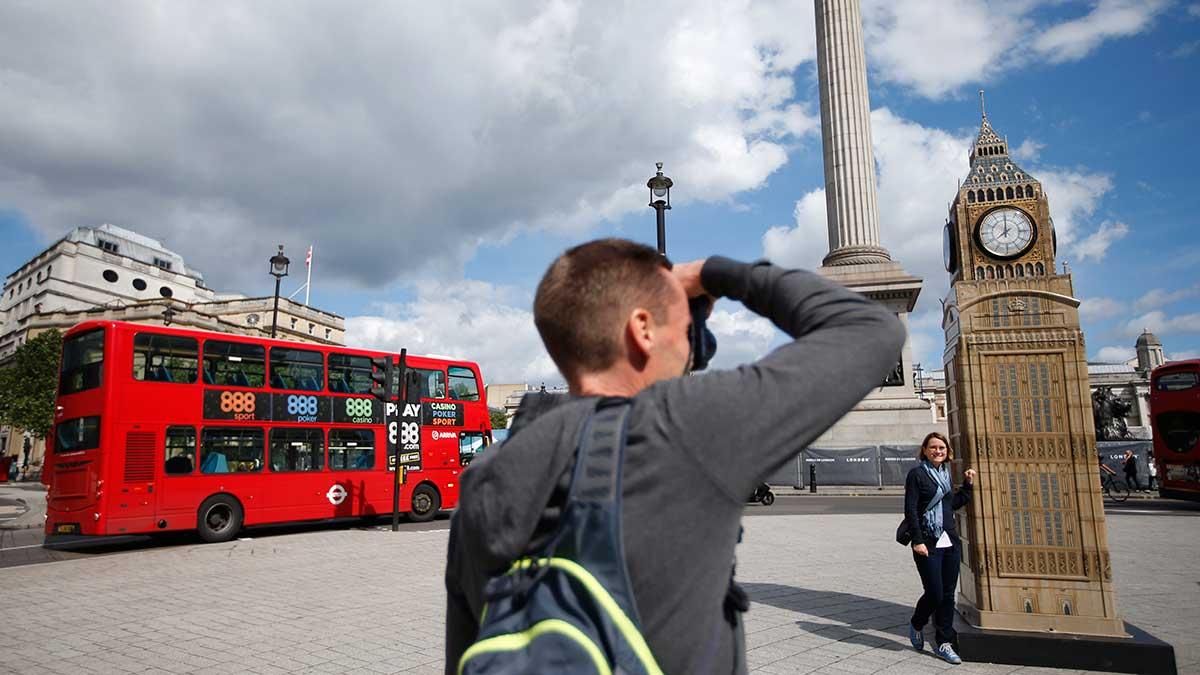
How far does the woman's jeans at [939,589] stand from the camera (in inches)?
242

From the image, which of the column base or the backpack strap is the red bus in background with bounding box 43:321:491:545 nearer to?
the column base

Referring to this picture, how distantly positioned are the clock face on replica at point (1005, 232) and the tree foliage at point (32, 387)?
44.9 m

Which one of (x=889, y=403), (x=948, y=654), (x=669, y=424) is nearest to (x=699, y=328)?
(x=669, y=424)

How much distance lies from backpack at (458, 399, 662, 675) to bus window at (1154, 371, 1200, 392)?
1043 inches

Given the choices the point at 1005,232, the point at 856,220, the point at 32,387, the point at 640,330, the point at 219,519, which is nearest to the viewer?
the point at 640,330

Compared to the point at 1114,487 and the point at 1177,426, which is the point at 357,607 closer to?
the point at 1177,426

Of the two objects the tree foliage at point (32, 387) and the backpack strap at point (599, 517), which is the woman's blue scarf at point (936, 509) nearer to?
the backpack strap at point (599, 517)

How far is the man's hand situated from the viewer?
147cm

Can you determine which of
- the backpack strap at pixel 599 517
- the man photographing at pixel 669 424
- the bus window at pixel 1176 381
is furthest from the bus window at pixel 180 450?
the bus window at pixel 1176 381

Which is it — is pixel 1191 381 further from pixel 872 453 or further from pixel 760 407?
pixel 760 407

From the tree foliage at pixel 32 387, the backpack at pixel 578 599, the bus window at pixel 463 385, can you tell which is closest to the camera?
the backpack at pixel 578 599

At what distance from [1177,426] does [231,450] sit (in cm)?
2569

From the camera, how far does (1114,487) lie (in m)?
24.9

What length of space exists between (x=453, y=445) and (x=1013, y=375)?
1495 cm
